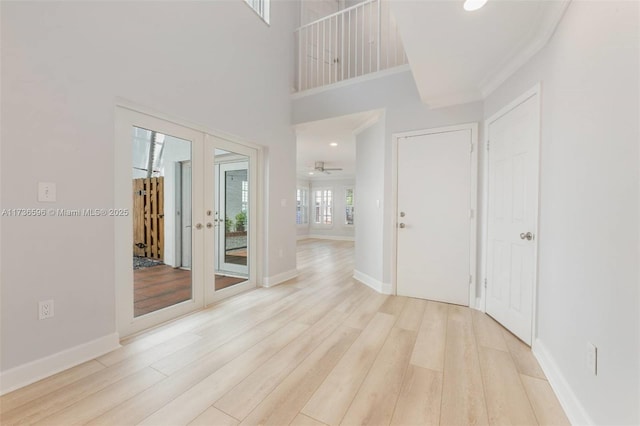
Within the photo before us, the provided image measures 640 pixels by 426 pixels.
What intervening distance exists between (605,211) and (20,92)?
3.17 m

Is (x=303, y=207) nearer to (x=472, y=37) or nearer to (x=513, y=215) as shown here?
(x=513, y=215)

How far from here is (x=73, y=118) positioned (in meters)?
1.84

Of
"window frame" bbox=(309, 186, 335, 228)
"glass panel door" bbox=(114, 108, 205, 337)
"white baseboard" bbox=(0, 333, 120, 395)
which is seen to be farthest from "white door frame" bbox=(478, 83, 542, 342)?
"window frame" bbox=(309, 186, 335, 228)

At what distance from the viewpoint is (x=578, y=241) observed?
144 cm

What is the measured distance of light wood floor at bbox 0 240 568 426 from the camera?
1394 millimetres

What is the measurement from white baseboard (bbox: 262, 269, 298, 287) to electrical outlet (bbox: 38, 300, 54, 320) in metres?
2.24

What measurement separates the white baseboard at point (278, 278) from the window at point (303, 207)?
598 cm

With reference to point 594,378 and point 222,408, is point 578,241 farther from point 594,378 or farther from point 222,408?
point 222,408

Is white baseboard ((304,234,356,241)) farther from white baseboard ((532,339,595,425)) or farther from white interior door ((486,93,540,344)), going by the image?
white baseboard ((532,339,595,425))

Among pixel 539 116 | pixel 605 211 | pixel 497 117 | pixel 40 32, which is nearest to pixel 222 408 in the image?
pixel 605 211

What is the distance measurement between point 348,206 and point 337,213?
500 mm

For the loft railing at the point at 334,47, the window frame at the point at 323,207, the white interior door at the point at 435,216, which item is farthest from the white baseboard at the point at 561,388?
the window frame at the point at 323,207

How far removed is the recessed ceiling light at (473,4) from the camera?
162 cm

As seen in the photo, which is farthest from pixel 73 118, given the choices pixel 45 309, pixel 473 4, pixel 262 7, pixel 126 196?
pixel 262 7
